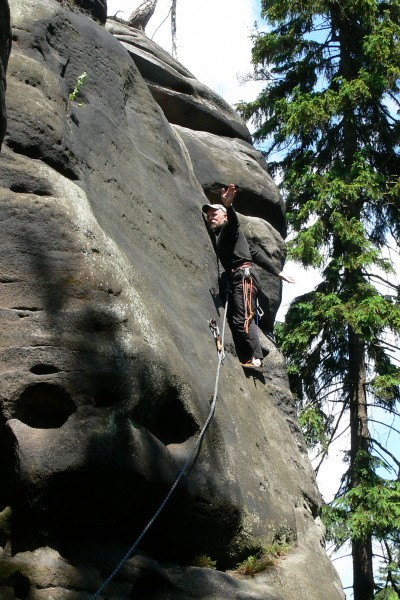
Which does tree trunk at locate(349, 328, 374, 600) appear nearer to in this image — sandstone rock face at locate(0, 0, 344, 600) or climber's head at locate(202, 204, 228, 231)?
sandstone rock face at locate(0, 0, 344, 600)

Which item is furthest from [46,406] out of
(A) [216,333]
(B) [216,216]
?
(B) [216,216]

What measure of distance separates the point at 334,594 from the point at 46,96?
5136mm

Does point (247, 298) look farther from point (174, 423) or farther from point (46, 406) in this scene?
point (46, 406)

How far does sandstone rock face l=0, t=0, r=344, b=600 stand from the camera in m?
5.47

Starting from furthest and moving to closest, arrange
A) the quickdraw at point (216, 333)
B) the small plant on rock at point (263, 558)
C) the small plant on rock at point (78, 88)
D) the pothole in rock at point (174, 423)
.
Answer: the quickdraw at point (216, 333), the small plant on rock at point (78, 88), the small plant on rock at point (263, 558), the pothole in rock at point (174, 423)

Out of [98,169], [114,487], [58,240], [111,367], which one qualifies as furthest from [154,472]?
[98,169]

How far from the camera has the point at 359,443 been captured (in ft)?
50.0

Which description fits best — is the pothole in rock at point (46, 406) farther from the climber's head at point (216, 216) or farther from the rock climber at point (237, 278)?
the climber's head at point (216, 216)

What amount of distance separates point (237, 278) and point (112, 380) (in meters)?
4.13

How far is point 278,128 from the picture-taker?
19.0 m

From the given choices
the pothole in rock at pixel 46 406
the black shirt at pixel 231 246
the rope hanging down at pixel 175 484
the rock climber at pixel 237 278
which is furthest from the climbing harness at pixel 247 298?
the pothole in rock at pixel 46 406

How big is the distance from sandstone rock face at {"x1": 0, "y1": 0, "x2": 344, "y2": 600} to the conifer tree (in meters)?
5.38

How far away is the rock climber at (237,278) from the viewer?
9531mm

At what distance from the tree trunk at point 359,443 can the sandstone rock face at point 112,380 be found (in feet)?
17.1
